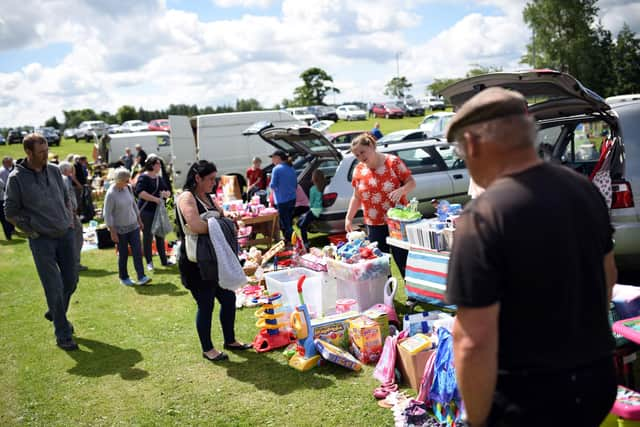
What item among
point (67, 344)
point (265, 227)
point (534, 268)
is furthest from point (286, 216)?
point (534, 268)

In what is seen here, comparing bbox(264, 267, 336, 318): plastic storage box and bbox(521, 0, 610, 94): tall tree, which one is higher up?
bbox(521, 0, 610, 94): tall tree

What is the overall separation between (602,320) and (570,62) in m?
49.5

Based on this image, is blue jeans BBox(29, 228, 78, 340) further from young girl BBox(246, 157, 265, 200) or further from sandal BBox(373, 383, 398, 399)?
young girl BBox(246, 157, 265, 200)

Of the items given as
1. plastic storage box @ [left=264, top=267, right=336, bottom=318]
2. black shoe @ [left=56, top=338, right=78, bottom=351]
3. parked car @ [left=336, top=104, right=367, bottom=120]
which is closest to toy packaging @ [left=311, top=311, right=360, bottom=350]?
plastic storage box @ [left=264, top=267, right=336, bottom=318]

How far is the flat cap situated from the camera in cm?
156

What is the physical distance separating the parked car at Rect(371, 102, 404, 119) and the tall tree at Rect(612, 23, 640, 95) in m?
16.6

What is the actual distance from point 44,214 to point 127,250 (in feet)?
9.29

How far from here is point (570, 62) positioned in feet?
146

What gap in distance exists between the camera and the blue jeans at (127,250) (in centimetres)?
761

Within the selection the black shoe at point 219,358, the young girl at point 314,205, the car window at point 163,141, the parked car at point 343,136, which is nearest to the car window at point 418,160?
the young girl at point 314,205

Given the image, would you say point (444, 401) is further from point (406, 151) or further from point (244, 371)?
point (406, 151)

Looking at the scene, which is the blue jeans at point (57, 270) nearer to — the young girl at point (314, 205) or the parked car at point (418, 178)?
the young girl at point (314, 205)

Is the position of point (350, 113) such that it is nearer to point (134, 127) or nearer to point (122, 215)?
point (134, 127)

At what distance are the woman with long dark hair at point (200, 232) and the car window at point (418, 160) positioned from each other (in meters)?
4.71
